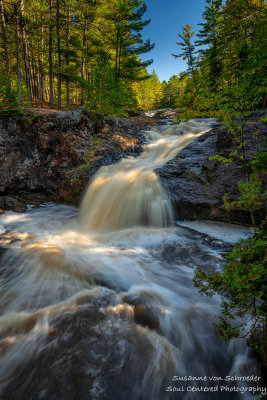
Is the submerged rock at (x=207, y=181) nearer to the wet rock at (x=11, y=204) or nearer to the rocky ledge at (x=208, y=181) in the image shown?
the rocky ledge at (x=208, y=181)

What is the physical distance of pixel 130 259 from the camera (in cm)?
466

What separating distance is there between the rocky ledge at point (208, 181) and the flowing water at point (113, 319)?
75cm

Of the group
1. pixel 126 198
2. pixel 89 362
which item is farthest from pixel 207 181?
pixel 89 362

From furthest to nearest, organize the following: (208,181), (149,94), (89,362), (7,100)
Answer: (149,94), (7,100), (208,181), (89,362)

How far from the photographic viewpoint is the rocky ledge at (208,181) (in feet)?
19.3

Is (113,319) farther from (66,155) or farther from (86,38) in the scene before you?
(86,38)

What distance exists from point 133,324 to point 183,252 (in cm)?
246

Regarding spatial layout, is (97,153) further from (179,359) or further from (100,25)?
(100,25)

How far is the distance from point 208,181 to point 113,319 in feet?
16.6

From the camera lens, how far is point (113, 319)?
284 cm

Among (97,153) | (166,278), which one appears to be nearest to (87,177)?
(97,153)

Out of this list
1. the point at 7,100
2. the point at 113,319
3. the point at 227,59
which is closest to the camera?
the point at 113,319

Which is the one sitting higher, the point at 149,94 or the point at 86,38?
the point at 149,94

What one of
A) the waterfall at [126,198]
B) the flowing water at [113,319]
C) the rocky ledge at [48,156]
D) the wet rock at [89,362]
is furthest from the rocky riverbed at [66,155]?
the wet rock at [89,362]
